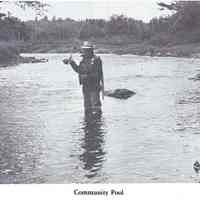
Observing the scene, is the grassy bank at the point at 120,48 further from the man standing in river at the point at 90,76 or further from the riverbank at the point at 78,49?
the man standing in river at the point at 90,76

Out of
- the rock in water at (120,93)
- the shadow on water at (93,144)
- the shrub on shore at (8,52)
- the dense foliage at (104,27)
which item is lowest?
the shadow on water at (93,144)

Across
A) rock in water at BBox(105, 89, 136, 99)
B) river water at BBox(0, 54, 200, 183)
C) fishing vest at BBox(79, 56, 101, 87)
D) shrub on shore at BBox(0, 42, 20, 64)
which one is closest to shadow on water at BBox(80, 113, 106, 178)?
river water at BBox(0, 54, 200, 183)

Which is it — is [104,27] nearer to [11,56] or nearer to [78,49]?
[78,49]

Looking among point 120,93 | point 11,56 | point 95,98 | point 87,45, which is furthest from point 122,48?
point 11,56

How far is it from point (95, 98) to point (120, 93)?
0.70 meters

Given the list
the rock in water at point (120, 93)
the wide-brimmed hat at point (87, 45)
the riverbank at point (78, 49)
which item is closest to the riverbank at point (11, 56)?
the riverbank at point (78, 49)

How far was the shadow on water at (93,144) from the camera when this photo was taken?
5.75 metres

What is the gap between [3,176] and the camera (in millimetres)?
5535

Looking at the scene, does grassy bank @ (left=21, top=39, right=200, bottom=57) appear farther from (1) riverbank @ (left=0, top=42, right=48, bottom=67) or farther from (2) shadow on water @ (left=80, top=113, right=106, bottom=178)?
(2) shadow on water @ (left=80, top=113, right=106, bottom=178)

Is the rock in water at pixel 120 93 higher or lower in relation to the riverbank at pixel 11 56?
lower

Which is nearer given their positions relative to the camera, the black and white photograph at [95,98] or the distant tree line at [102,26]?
the black and white photograph at [95,98]

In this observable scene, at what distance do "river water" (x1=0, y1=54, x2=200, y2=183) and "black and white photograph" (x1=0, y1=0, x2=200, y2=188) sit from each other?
2cm

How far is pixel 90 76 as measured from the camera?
6.81m
